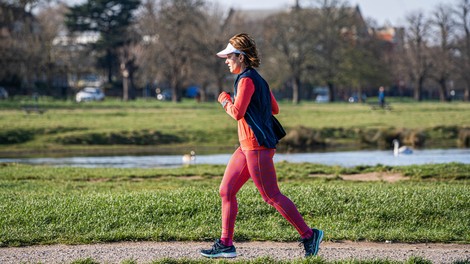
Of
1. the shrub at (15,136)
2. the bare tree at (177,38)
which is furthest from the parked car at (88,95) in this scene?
the shrub at (15,136)

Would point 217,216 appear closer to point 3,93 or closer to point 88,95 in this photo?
point 3,93

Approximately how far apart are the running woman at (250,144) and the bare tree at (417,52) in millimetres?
98697

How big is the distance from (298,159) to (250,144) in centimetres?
2064

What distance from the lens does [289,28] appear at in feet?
288

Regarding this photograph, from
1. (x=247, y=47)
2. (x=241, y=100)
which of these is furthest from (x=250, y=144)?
(x=247, y=47)

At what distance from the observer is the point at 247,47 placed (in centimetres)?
867

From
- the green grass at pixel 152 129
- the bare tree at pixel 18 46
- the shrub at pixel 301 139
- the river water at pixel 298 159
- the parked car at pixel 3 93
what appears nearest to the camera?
the river water at pixel 298 159

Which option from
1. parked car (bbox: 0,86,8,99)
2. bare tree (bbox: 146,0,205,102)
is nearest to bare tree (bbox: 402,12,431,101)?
bare tree (bbox: 146,0,205,102)

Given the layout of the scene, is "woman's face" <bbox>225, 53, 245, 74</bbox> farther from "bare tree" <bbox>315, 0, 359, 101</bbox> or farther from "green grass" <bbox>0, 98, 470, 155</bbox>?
"bare tree" <bbox>315, 0, 359, 101</bbox>

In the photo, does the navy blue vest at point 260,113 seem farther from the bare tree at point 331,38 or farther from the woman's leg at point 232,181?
the bare tree at point 331,38

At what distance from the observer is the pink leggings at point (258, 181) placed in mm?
8539

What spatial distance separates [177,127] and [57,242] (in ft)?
109

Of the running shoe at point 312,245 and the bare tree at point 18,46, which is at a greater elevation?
the bare tree at point 18,46

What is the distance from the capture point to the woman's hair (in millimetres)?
8664
